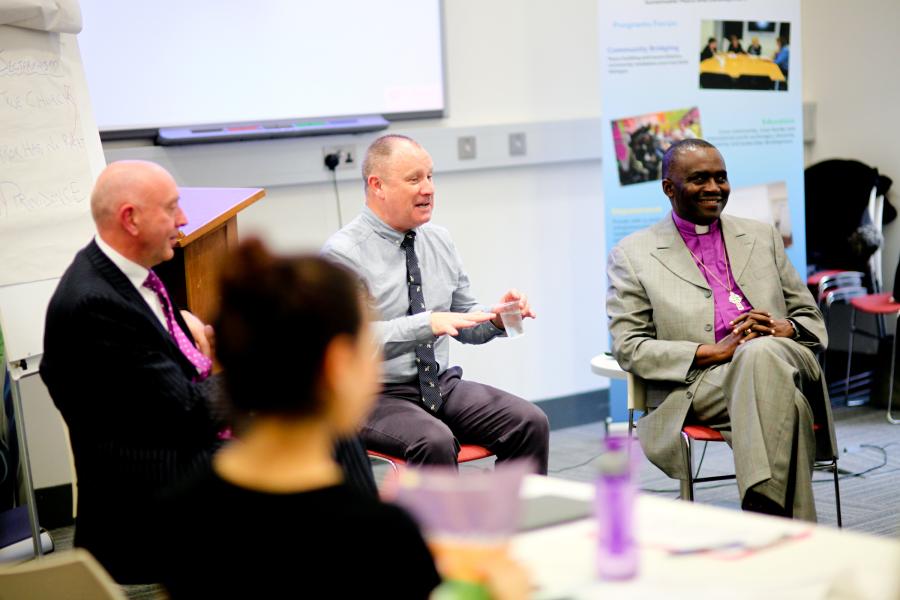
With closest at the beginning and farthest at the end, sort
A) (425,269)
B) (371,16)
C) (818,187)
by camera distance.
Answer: (425,269)
(371,16)
(818,187)

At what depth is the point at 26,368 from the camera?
133 inches

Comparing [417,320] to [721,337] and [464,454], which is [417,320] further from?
[721,337]

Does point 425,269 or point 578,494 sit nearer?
point 578,494

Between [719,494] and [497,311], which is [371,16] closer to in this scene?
[497,311]

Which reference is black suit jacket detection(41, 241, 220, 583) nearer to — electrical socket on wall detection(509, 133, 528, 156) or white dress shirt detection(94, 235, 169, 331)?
white dress shirt detection(94, 235, 169, 331)

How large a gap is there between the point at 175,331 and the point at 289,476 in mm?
1536

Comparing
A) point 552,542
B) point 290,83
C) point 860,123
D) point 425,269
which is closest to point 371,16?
point 290,83

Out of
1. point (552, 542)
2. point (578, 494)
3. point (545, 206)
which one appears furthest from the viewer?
point (545, 206)

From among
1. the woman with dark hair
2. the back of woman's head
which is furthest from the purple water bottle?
the back of woman's head

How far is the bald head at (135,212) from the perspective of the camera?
103 inches

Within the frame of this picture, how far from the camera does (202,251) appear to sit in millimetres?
3359

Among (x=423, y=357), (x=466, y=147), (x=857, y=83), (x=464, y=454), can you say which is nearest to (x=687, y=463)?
(x=464, y=454)

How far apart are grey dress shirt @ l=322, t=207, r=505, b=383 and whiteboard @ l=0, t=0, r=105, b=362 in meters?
0.85

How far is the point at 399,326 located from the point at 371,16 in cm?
199
